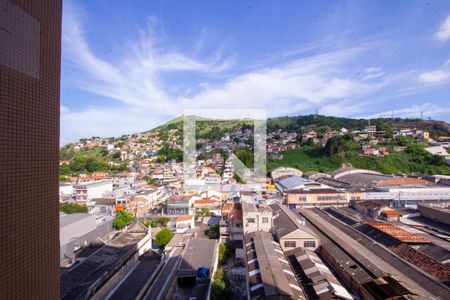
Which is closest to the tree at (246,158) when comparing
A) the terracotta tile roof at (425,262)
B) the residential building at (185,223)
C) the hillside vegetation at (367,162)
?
the hillside vegetation at (367,162)

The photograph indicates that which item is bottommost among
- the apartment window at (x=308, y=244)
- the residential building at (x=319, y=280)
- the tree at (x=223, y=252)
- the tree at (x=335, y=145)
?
the tree at (x=223, y=252)

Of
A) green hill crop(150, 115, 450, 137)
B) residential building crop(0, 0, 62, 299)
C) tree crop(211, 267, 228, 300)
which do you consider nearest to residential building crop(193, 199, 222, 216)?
tree crop(211, 267, 228, 300)

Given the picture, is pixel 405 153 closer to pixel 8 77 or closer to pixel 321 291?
pixel 321 291

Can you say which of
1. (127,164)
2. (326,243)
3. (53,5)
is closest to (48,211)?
(53,5)

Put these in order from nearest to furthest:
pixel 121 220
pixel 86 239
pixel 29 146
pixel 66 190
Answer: pixel 29 146, pixel 86 239, pixel 121 220, pixel 66 190

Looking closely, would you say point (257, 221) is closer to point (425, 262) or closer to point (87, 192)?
point (425, 262)

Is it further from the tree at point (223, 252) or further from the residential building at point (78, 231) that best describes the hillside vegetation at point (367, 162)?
the tree at point (223, 252)

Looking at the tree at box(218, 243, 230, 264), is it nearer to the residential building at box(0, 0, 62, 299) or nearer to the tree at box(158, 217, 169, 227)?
the tree at box(158, 217, 169, 227)

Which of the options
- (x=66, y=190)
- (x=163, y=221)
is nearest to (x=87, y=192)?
(x=66, y=190)
